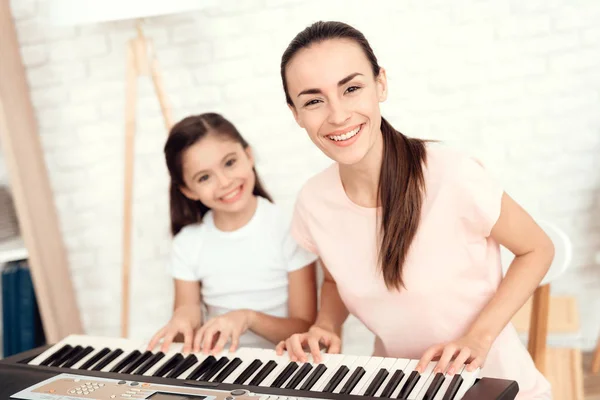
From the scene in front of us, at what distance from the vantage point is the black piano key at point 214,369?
1398 mm

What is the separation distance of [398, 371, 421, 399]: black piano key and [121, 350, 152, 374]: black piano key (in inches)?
22.6

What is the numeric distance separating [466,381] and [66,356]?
861mm

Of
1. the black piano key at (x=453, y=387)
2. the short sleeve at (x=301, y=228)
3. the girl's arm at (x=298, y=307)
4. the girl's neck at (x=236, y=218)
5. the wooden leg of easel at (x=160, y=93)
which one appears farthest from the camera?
the wooden leg of easel at (x=160, y=93)

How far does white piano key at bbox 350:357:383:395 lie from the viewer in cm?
127

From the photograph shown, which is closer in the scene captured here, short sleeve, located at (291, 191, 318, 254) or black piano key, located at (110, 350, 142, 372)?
black piano key, located at (110, 350, 142, 372)

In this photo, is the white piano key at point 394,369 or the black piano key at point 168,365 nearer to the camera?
the white piano key at point 394,369

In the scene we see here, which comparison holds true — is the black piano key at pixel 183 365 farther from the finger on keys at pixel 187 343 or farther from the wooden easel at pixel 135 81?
the wooden easel at pixel 135 81

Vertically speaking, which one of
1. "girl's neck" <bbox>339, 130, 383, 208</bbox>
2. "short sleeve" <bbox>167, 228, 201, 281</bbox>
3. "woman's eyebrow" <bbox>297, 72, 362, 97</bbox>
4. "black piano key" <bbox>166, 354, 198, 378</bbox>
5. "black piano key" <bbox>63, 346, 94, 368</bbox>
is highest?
"woman's eyebrow" <bbox>297, 72, 362, 97</bbox>

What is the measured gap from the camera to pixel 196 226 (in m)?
2.12

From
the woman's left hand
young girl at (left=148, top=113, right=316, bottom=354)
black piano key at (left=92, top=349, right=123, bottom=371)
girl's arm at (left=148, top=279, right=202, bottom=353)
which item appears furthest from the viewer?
young girl at (left=148, top=113, right=316, bottom=354)

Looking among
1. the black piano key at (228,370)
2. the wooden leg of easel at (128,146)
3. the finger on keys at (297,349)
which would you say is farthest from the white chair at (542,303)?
the wooden leg of easel at (128,146)

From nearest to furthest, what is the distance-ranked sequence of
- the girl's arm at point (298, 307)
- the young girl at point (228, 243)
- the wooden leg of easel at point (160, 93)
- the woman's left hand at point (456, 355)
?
the woman's left hand at point (456, 355) → the girl's arm at point (298, 307) → the young girl at point (228, 243) → the wooden leg of easel at point (160, 93)

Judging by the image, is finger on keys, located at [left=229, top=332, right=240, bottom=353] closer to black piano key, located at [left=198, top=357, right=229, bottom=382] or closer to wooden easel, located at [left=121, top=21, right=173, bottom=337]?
black piano key, located at [left=198, top=357, right=229, bottom=382]

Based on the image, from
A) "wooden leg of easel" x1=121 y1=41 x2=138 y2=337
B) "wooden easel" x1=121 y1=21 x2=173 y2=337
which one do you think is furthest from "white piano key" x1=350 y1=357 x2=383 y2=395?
"wooden leg of easel" x1=121 y1=41 x2=138 y2=337
